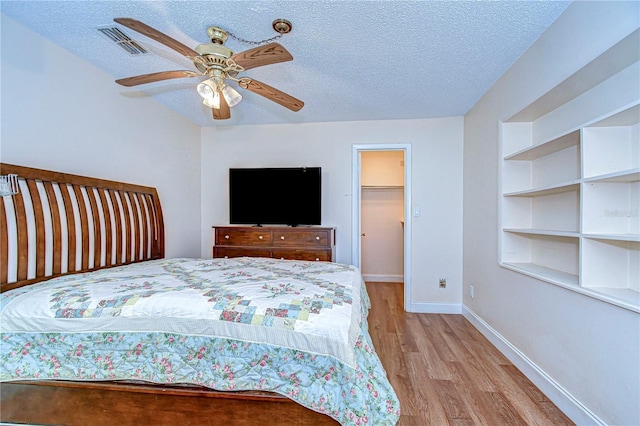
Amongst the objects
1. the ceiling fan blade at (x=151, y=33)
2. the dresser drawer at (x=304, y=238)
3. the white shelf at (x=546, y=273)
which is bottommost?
the white shelf at (x=546, y=273)

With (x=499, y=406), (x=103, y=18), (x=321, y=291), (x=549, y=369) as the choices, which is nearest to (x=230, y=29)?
(x=103, y=18)

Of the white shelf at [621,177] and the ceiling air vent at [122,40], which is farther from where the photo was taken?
the ceiling air vent at [122,40]

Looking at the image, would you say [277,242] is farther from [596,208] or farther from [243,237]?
[596,208]

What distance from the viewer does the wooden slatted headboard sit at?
63.4 inches

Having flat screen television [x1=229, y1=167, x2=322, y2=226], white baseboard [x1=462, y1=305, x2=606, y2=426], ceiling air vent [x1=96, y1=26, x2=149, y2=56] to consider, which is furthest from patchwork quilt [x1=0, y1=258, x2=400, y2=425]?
flat screen television [x1=229, y1=167, x2=322, y2=226]

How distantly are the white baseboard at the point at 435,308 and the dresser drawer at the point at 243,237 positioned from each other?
78.4 inches

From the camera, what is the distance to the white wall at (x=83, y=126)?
5.56 ft

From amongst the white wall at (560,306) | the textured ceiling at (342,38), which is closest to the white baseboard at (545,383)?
the white wall at (560,306)

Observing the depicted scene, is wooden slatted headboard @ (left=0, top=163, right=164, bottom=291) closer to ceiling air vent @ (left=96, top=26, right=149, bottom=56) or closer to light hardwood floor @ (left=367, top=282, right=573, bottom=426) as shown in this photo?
ceiling air vent @ (left=96, top=26, right=149, bottom=56)

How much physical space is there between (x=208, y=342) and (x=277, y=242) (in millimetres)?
1906

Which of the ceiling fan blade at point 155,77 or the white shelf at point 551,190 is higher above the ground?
the ceiling fan blade at point 155,77

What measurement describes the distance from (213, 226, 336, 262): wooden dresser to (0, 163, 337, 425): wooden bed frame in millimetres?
825

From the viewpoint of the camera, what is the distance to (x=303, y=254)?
3070mm

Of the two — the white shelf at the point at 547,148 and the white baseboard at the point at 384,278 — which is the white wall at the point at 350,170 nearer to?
the white shelf at the point at 547,148
